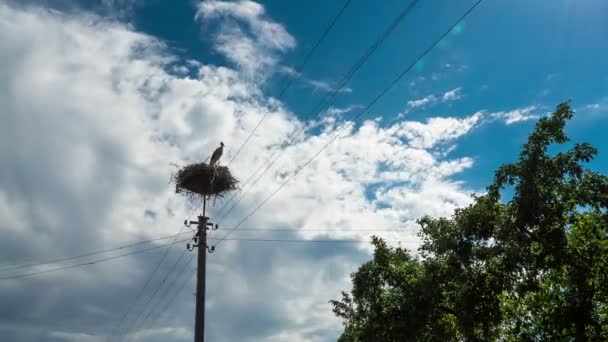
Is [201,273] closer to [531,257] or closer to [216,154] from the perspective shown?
[216,154]

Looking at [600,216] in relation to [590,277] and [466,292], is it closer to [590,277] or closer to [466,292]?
[590,277]

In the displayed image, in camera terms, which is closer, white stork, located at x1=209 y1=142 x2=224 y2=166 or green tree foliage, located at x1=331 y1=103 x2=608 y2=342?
green tree foliage, located at x1=331 y1=103 x2=608 y2=342

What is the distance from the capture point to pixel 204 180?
64.5 ft

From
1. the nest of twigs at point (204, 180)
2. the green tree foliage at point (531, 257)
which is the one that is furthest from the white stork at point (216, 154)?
the green tree foliage at point (531, 257)

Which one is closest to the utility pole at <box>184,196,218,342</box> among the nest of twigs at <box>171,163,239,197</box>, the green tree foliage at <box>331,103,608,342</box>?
the nest of twigs at <box>171,163,239,197</box>

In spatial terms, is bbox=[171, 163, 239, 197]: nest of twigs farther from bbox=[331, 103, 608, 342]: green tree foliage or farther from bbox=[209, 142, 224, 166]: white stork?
bbox=[331, 103, 608, 342]: green tree foliage

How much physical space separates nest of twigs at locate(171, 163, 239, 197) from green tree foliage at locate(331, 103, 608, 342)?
8.79 meters

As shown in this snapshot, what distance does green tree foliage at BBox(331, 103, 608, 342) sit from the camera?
11.7 metres

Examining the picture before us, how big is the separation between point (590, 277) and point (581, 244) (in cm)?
85

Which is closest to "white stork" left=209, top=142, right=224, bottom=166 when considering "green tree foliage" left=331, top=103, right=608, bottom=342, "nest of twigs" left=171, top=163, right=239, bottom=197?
"nest of twigs" left=171, top=163, right=239, bottom=197

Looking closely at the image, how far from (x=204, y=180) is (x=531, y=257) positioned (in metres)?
12.8

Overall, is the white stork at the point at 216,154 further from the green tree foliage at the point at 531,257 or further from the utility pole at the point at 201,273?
the green tree foliage at the point at 531,257

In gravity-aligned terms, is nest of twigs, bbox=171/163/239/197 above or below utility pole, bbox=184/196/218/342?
above

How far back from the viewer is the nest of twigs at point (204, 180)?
770 inches
